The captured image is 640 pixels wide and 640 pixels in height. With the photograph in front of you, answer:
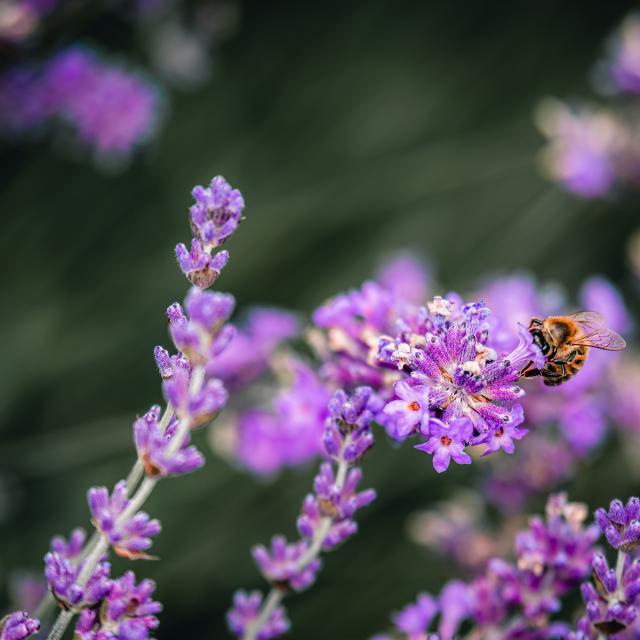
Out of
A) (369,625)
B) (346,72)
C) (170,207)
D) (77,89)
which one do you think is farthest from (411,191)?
(369,625)

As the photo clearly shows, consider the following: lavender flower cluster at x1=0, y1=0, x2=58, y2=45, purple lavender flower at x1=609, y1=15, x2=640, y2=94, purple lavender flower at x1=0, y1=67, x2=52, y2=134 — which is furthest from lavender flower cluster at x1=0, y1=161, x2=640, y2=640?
purple lavender flower at x1=609, y1=15, x2=640, y2=94

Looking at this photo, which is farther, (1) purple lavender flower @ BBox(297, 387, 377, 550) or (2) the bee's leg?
(2) the bee's leg

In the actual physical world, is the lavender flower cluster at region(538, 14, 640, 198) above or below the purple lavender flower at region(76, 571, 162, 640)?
above

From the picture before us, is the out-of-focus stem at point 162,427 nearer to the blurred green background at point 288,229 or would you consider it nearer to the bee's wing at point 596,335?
the bee's wing at point 596,335

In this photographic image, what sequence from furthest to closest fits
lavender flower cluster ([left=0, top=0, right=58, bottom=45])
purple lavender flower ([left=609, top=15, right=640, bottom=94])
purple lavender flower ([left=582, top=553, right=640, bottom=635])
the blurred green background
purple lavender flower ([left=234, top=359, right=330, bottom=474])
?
purple lavender flower ([left=609, top=15, right=640, bottom=94])
the blurred green background
lavender flower cluster ([left=0, top=0, right=58, bottom=45])
purple lavender flower ([left=234, top=359, right=330, bottom=474])
purple lavender flower ([left=582, top=553, right=640, bottom=635])

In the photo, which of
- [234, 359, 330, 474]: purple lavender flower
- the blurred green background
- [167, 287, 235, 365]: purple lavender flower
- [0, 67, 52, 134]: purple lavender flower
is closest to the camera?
[167, 287, 235, 365]: purple lavender flower

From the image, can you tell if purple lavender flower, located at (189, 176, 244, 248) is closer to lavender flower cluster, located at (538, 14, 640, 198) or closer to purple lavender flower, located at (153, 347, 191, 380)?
purple lavender flower, located at (153, 347, 191, 380)
